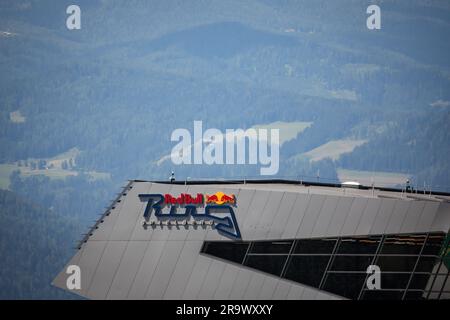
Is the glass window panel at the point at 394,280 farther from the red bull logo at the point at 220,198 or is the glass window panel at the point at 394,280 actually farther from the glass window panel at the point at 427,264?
the red bull logo at the point at 220,198

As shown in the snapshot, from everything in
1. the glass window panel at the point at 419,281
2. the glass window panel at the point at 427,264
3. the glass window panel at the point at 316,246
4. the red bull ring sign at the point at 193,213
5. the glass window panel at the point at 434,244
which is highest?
the glass window panel at the point at 434,244

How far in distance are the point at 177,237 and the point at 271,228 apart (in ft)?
24.2

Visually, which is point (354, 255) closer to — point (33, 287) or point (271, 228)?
point (271, 228)

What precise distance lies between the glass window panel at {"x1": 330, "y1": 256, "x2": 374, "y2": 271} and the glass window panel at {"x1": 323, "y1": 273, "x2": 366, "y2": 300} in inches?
19.0

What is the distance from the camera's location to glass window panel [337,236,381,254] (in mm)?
107438

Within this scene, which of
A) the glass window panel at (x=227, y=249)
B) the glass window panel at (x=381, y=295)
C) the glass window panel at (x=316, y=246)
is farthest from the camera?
the glass window panel at (x=381, y=295)

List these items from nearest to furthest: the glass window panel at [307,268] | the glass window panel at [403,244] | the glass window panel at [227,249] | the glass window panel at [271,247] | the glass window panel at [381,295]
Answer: the glass window panel at [227,249] < the glass window panel at [271,247] < the glass window panel at [307,268] < the glass window panel at [403,244] < the glass window panel at [381,295]

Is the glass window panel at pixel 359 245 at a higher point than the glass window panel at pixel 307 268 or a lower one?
higher

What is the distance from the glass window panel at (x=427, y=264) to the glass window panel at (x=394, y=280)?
116cm

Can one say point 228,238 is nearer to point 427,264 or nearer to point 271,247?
point 271,247

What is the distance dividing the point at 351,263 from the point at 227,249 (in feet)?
32.8

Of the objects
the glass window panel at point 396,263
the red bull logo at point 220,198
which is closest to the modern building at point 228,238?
the red bull logo at point 220,198

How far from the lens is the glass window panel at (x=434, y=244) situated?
108500 mm

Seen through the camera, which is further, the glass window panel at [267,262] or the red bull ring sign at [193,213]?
the glass window panel at [267,262]
